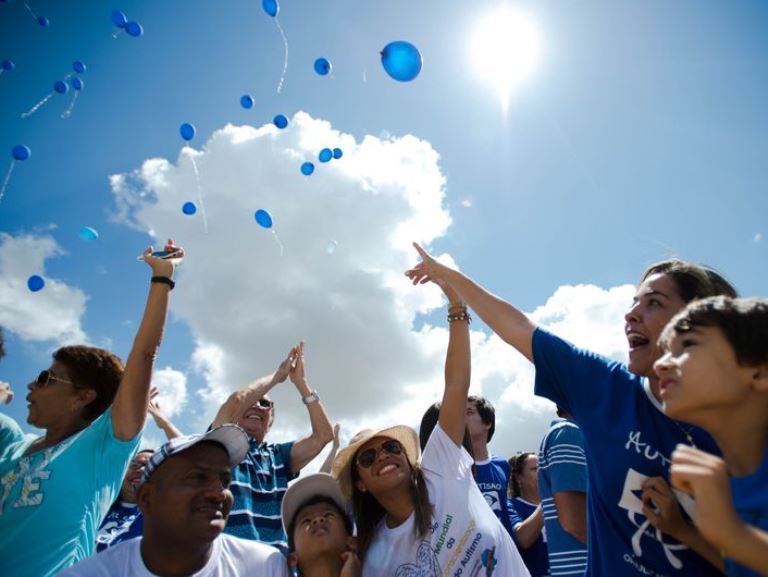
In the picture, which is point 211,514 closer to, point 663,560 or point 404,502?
point 404,502

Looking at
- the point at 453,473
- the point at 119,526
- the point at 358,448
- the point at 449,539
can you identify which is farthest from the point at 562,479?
the point at 119,526

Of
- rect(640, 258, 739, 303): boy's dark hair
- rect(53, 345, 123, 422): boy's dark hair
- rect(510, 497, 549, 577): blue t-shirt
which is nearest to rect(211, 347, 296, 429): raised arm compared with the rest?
rect(53, 345, 123, 422): boy's dark hair

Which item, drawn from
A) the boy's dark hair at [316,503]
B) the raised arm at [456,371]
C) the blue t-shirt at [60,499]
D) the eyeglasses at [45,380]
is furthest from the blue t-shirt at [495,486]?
the eyeglasses at [45,380]

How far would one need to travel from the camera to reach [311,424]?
474 cm

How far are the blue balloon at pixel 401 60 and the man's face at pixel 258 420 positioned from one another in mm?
3012

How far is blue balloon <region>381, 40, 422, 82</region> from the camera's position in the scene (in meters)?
4.09

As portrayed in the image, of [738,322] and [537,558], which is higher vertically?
[738,322]

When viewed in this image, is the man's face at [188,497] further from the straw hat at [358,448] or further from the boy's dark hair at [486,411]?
the boy's dark hair at [486,411]

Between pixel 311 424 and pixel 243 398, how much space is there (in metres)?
0.69

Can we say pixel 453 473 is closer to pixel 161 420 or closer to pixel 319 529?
pixel 319 529

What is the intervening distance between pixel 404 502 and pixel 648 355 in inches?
61.6

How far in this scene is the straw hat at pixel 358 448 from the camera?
3240 mm

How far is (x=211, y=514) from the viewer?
246 centimetres

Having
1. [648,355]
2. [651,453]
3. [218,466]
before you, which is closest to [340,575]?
[218,466]
